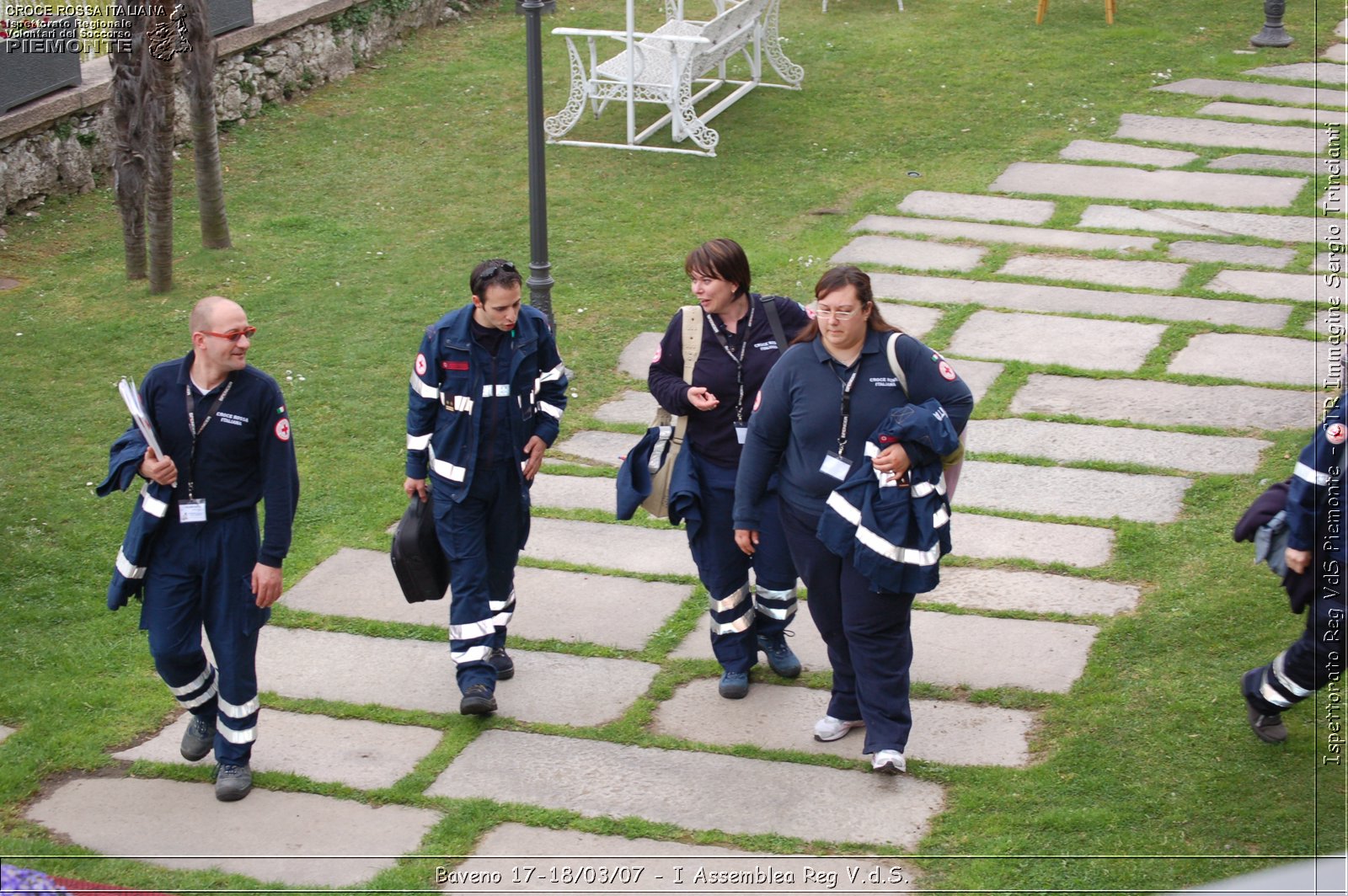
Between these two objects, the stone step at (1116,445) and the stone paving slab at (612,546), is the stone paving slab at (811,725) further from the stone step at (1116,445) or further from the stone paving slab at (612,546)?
the stone step at (1116,445)

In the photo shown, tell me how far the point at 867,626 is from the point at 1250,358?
14.8ft

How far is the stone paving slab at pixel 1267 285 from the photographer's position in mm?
9445

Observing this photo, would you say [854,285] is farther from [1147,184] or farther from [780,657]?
[1147,184]

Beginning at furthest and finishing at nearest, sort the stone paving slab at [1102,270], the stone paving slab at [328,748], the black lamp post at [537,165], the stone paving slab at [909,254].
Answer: the stone paving slab at [909,254]
the stone paving slab at [1102,270]
the black lamp post at [537,165]
the stone paving slab at [328,748]

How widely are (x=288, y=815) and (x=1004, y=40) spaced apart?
12488 mm

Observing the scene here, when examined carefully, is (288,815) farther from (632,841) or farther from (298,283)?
(298,283)

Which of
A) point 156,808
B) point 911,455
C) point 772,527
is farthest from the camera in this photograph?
point 772,527

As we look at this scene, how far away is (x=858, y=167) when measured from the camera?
12.2 meters

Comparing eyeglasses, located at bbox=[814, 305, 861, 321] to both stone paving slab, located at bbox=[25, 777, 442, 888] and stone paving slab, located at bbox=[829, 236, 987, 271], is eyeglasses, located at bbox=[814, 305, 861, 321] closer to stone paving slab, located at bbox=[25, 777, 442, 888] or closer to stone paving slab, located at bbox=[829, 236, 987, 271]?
stone paving slab, located at bbox=[25, 777, 442, 888]

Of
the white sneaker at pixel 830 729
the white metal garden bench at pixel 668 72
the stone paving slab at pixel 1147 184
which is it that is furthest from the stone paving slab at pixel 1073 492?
the white metal garden bench at pixel 668 72

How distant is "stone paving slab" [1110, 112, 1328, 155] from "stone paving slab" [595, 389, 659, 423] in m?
5.50

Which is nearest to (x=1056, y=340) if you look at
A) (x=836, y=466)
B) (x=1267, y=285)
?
(x=1267, y=285)

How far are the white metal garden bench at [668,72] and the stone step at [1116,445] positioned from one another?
17.6ft

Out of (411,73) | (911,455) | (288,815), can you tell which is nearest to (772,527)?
(911,455)
